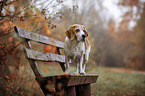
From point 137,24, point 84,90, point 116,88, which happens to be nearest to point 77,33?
point 84,90

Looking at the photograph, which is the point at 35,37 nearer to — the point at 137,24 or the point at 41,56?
the point at 41,56

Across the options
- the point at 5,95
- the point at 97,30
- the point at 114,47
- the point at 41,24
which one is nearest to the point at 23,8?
the point at 41,24

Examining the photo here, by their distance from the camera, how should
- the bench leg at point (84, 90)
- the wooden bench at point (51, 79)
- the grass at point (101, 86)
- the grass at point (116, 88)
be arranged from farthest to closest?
the grass at point (116, 88) → the grass at point (101, 86) → the bench leg at point (84, 90) → the wooden bench at point (51, 79)

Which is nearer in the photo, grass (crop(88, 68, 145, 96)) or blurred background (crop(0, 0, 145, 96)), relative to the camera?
blurred background (crop(0, 0, 145, 96))

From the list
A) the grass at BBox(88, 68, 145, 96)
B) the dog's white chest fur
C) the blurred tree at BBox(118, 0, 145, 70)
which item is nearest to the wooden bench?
the dog's white chest fur

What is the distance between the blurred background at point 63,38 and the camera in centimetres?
355

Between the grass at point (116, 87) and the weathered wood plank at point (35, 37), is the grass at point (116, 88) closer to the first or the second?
the grass at point (116, 87)

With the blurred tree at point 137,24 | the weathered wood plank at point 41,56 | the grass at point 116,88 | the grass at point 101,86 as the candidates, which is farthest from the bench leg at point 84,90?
the blurred tree at point 137,24

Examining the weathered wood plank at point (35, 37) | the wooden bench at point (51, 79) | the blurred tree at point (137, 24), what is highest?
the weathered wood plank at point (35, 37)

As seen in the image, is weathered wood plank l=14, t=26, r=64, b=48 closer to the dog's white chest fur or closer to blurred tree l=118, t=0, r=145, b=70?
the dog's white chest fur

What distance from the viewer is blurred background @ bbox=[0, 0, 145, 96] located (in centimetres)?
355

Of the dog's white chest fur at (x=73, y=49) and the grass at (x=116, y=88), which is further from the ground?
the dog's white chest fur at (x=73, y=49)

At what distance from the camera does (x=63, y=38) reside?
754 centimetres

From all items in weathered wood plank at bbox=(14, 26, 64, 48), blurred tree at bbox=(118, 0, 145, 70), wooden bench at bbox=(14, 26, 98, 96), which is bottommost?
blurred tree at bbox=(118, 0, 145, 70)
